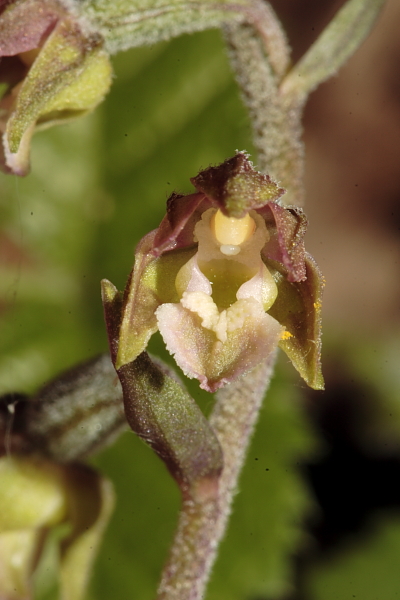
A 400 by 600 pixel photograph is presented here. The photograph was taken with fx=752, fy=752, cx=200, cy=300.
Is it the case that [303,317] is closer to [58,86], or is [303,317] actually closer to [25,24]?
[58,86]

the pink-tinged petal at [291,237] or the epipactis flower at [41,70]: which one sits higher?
the epipactis flower at [41,70]

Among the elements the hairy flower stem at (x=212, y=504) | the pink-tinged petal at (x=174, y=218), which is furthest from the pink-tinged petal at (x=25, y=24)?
the hairy flower stem at (x=212, y=504)

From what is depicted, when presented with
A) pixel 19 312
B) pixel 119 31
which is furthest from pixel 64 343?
pixel 119 31

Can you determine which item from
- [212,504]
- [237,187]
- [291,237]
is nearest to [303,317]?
[291,237]

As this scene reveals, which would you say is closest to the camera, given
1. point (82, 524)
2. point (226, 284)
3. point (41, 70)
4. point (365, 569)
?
point (226, 284)

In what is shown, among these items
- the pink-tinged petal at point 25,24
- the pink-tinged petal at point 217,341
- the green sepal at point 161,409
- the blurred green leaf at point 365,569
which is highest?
the pink-tinged petal at point 25,24

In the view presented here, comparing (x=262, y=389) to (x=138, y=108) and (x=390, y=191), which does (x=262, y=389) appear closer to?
(x=138, y=108)

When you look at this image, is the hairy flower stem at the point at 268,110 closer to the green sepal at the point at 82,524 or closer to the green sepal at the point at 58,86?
the green sepal at the point at 58,86

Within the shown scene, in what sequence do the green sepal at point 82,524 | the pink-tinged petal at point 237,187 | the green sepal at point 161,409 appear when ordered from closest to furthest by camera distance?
1. the pink-tinged petal at point 237,187
2. the green sepal at point 161,409
3. the green sepal at point 82,524
